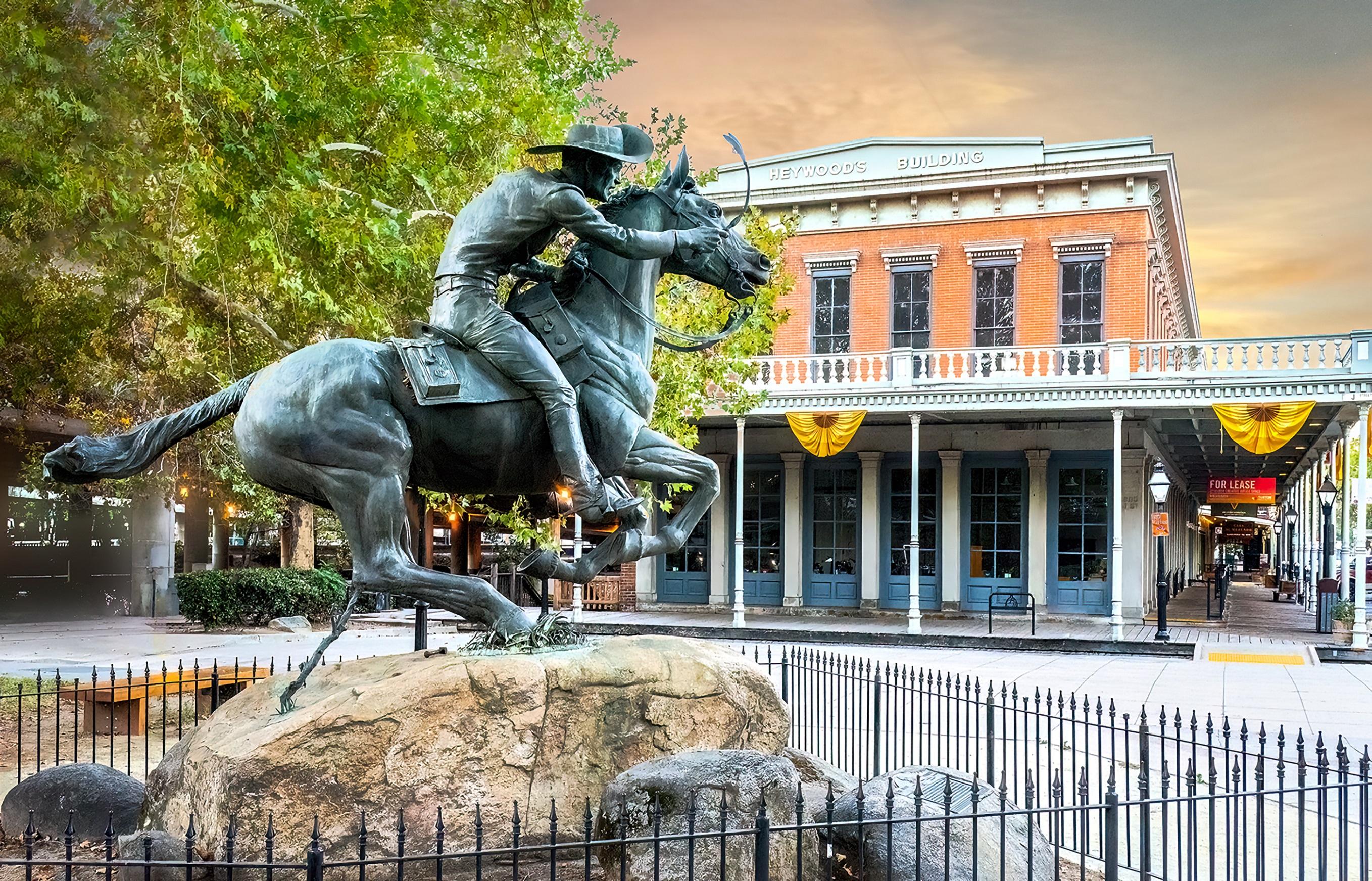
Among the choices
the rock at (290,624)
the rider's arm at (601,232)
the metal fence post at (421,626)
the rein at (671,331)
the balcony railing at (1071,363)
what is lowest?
the rock at (290,624)

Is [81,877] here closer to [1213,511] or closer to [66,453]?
[66,453]

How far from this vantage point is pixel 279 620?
2283 centimetres

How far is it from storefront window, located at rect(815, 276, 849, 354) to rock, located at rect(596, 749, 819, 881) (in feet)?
75.3

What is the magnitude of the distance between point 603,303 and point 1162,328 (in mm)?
28556

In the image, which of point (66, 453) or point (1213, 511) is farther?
point (1213, 511)

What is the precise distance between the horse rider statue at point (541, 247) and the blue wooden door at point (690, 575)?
2157cm

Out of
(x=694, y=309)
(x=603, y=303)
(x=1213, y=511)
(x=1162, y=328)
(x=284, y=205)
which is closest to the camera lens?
(x=603, y=303)

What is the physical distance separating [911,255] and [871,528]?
6448mm

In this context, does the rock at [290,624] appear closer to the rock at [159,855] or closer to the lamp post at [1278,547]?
the rock at [159,855]

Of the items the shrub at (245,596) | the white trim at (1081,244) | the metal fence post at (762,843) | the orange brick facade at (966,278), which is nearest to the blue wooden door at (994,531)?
the orange brick facade at (966,278)

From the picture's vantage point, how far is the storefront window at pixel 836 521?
26297 millimetres

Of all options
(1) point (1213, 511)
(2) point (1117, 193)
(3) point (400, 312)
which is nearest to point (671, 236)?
(3) point (400, 312)

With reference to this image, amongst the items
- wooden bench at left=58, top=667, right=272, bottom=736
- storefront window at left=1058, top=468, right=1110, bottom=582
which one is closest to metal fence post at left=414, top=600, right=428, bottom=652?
wooden bench at left=58, top=667, right=272, bottom=736

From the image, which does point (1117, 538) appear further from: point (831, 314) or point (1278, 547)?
point (1278, 547)
